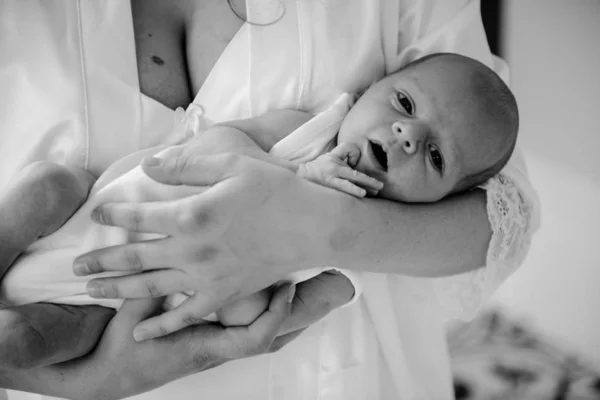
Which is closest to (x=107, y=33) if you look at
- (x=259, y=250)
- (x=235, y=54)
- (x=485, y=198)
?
(x=235, y=54)

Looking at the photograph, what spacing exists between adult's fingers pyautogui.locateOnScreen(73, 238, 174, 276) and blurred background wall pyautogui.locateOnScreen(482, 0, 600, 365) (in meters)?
2.03

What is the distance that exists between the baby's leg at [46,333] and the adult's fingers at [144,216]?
169 mm

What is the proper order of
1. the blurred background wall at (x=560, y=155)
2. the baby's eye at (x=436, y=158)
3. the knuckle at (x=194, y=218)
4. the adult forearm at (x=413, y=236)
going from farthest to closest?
the blurred background wall at (x=560, y=155)
the baby's eye at (x=436, y=158)
the adult forearm at (x=413, y=236)
the knuckle at (x=194, y=218)

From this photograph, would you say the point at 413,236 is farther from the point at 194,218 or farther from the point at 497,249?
the point at 194,218

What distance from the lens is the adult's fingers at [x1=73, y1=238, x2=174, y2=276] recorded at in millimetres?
824

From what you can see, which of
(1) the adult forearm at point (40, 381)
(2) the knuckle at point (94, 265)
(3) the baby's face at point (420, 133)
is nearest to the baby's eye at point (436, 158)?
(3) the baby's face at point (420, 133)

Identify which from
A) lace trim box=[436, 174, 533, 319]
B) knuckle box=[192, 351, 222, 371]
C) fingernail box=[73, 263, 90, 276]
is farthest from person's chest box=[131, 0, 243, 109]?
lace trim box=[436, 174, 533, 319]

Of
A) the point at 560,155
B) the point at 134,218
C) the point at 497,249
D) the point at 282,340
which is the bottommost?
the point at 560,155

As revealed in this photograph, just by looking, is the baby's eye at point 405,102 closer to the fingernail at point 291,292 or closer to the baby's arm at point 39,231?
the fingernail at point 291,292

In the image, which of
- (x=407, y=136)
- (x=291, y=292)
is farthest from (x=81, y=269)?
(x=407, y=136)

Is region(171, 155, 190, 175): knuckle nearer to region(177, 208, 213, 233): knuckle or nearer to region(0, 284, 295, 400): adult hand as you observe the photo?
region(177, 208, 213, 233): knuckle

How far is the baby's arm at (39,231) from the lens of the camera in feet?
2.70

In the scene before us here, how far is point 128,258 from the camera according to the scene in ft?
2.74

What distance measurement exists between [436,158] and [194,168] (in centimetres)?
43
